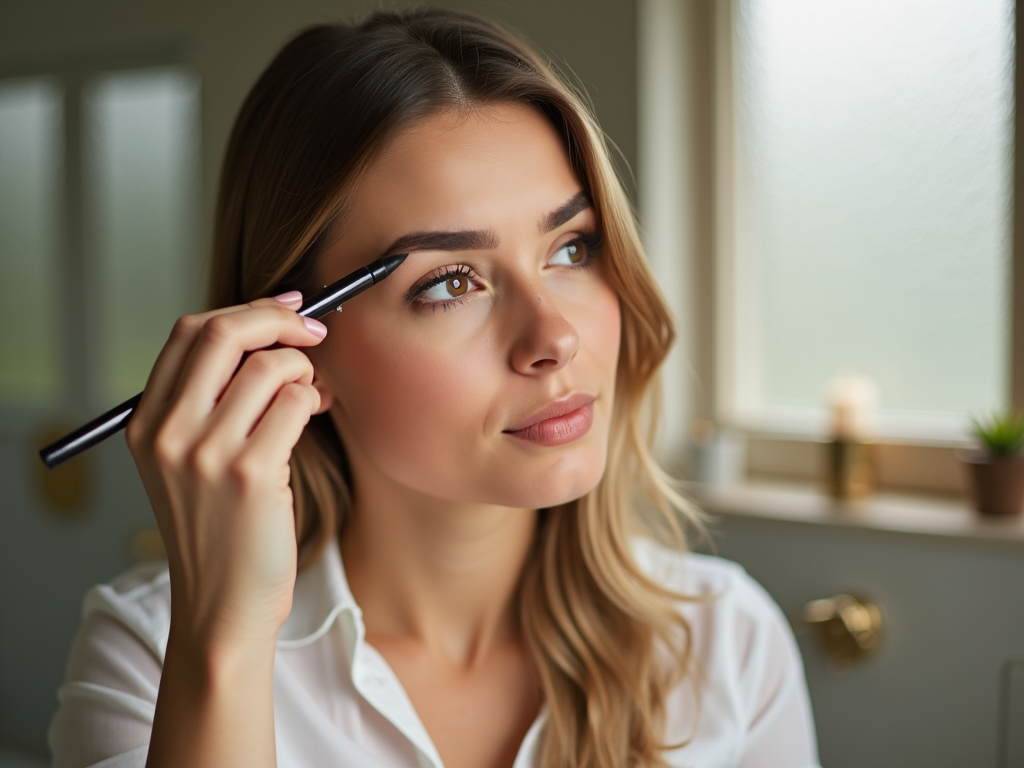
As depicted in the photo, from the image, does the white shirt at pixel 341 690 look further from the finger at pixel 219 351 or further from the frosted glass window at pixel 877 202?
the frosted glass window at pixel 877 202

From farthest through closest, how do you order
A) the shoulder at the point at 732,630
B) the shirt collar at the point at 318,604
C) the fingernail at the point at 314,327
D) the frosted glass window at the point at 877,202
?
the frosted glass window at the point at 877,202 < the shoulder at the point at 732,630 < the shirt collar at the point at 318,604 < the fingernail at the point at 314,327

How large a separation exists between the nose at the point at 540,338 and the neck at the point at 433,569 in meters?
0.23

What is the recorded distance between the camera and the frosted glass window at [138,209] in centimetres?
225

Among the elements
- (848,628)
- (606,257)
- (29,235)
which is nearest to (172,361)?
(606,257)

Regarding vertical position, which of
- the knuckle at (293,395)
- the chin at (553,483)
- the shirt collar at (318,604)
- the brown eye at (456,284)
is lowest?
the shirt collar at (318,604)

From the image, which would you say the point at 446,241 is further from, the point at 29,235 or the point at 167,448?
the point at 29,235

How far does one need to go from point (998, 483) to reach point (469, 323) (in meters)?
0.84

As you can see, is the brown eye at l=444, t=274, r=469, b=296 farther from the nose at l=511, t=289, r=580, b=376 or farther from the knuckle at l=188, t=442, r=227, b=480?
the knuckle at l=188, t=442, r=227, b=480

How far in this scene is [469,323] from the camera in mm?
858

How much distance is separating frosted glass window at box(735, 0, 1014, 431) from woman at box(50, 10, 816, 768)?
1.81 ft

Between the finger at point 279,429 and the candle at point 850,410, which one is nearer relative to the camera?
the finger at point 279,429

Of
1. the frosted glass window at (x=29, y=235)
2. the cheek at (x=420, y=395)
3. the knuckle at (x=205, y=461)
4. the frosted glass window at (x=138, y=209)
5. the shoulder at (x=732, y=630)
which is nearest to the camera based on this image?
the knuckle at (x=205, y=461)

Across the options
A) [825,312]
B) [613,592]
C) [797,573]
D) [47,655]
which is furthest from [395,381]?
[47,655]

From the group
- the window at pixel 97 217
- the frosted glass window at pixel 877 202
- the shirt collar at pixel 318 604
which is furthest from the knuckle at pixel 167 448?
the window at pixel 97 217
